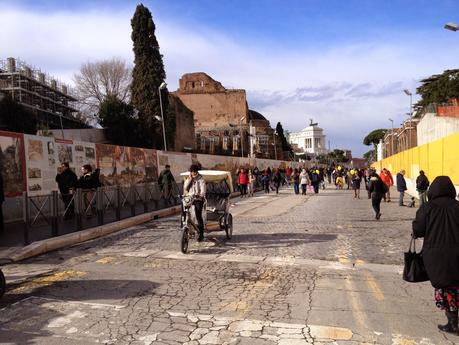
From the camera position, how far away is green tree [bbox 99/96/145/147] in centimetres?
4781

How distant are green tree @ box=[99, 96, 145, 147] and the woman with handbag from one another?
44.6 m

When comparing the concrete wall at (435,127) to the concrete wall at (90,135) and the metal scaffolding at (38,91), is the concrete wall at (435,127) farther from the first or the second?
the metal scaffolding at (38,91)

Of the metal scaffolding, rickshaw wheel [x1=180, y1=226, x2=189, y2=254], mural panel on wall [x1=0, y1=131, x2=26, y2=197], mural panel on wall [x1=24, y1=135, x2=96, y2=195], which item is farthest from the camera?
the metal scaffolding

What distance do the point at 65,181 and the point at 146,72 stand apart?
35.3 meters

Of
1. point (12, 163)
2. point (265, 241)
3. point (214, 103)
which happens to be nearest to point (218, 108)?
point (214, 103)

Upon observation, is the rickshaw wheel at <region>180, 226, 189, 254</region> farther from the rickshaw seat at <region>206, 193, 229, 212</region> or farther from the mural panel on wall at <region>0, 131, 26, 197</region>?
the mural panel on wall at <region>0, 131, 26, 197</region>

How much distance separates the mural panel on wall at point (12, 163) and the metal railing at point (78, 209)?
5.92 ft

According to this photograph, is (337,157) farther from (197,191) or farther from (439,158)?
(197,191)

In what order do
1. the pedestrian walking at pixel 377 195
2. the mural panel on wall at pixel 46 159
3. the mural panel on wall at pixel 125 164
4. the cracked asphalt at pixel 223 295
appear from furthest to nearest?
the mural panel on wall at pixel 125 164 < the pedestrian walking at pixel 377 195 < the mural panel on wall at pixel 46 159 < the cracked asphalt at pixel 223 295

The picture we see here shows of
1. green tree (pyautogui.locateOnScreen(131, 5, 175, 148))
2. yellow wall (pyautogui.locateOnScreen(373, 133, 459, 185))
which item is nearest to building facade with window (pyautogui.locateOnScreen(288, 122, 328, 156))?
green tree (pyautogui.locateOnScreen(131, 5, 175, 148))

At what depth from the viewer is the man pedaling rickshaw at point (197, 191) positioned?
34.1 feet

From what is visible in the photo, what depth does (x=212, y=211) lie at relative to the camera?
11.6m

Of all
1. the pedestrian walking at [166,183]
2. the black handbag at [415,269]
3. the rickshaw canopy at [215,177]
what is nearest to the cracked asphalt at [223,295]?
the black handbag at [415,269]

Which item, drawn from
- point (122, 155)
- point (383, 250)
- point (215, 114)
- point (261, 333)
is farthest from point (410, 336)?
point (215, 114)
